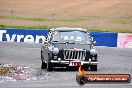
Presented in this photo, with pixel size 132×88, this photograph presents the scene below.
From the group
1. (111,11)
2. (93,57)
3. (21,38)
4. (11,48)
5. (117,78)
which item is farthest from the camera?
(111,11)

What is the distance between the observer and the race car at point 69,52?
63.1 ft

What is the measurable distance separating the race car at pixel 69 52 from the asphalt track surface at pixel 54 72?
355 millimetres

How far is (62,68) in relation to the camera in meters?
20.8

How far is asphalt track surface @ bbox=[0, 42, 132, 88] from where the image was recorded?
14.6 meters

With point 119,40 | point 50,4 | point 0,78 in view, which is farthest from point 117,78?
point 50,4

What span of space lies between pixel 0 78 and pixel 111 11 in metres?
54.6

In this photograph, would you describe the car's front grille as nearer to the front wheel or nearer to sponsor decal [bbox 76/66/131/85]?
the front wheel

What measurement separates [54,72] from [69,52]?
0.85 m

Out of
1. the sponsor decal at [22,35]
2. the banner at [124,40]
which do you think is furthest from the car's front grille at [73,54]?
the sponsor decal at [22,35]

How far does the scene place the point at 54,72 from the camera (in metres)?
19.2

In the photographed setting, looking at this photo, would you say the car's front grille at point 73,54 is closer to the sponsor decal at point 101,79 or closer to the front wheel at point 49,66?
the front wheel at point 49,66

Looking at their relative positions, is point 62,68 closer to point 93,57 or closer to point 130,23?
point 93,57

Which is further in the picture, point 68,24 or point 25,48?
point 68,24

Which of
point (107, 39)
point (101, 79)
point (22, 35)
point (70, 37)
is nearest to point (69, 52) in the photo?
point (70, 37)
